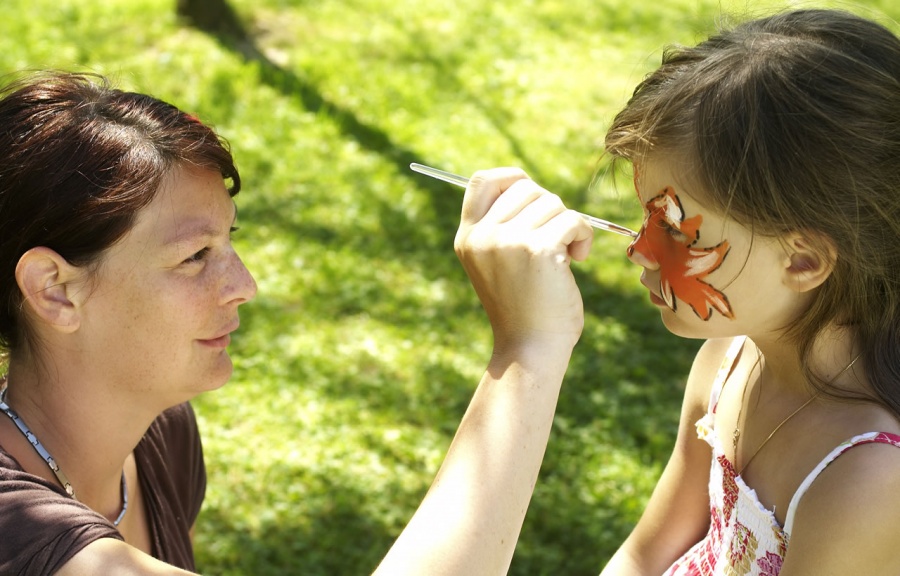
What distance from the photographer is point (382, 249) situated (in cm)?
534

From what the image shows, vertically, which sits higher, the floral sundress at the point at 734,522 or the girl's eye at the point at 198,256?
the girl's eye at the point at 198,256

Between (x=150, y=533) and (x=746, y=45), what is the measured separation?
67.4 inches

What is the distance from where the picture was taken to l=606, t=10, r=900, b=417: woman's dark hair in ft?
5.37

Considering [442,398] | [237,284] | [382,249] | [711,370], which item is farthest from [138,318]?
[382,249]

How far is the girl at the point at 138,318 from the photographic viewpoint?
169cm

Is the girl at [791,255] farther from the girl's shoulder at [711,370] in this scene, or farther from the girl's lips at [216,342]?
the girl's lips at [216,342]

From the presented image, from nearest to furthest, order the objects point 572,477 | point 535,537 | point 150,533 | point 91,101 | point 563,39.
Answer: point 91,101
point 150,533
point 535,537
point 572,477
point 563,39

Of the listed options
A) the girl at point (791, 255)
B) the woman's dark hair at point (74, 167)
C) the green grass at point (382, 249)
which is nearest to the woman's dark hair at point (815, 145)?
the girl at point (791, 255)

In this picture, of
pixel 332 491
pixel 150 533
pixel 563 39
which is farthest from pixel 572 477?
pixel 563 39

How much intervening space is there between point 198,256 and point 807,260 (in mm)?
1188

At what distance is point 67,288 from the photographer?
1.98 meters

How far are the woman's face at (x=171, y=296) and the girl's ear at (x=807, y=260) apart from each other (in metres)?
1.06

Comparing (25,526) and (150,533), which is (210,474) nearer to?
(150,533)

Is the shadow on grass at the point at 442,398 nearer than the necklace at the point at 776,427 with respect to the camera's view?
No
